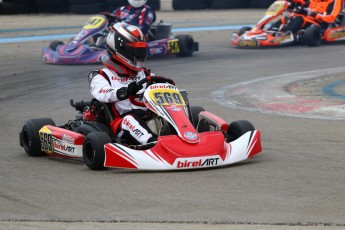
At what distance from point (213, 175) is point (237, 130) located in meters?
1.03

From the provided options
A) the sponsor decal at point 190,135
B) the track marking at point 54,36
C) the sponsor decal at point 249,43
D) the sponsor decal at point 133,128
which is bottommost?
the track marking at point 54,36

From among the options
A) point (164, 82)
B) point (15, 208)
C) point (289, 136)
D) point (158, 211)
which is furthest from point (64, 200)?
point (289, 136)

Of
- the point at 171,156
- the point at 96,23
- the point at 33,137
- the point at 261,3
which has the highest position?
the point at 171,156

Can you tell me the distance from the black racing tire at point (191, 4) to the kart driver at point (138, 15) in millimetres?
11847

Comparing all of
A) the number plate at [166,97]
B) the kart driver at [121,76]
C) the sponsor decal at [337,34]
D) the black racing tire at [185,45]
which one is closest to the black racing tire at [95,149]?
the kart driver at [121,76]

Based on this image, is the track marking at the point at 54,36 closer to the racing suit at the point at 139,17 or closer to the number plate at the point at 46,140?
the racing suit at the point at 139,17

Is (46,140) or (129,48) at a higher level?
(129,48)

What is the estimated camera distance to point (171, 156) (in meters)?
7.23

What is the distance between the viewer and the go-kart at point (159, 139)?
Result: 7.27m

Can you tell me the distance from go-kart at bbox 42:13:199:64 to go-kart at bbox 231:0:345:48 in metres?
1.74

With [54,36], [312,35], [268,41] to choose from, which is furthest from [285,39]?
[54,36]

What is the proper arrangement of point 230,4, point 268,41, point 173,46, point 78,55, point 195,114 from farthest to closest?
point 230,4, point 268,41, point 173,46, point 78,55, point 195,114

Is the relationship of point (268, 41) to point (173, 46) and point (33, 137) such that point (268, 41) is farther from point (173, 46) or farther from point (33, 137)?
point (33, 137)

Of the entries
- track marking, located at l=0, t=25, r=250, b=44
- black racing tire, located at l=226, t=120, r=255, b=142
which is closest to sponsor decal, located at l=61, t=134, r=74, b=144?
black racing tire, located at l=226, t=120, r=255, b=142
